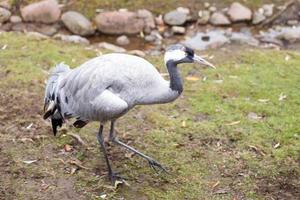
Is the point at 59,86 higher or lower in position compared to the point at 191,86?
higher

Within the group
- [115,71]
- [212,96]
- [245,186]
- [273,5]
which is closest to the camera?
[115,71]

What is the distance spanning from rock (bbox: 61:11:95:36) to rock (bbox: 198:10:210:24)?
185cm

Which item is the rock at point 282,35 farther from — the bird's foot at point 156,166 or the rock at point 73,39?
the bird's foot at point 156,166

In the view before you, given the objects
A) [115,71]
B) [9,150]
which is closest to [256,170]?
[115,71]

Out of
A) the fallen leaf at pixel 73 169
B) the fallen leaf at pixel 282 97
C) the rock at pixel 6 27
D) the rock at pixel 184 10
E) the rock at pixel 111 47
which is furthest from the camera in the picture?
the rock at pixel 184 10

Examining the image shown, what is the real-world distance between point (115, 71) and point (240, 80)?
8.98 ft

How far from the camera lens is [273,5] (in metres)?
9.59

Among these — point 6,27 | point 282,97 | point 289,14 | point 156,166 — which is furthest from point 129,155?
point 289,14

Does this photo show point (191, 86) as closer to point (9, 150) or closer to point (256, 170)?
point (256, 170)

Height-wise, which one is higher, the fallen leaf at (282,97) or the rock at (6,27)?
the fallen leaf at (282,97)

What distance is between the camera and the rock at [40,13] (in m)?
9.12

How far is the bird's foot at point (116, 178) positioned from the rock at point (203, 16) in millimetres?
4913

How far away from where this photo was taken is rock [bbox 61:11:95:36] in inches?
352

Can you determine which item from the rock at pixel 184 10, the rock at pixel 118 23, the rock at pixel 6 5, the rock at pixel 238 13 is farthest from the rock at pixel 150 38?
the rock at pixel 6 5
